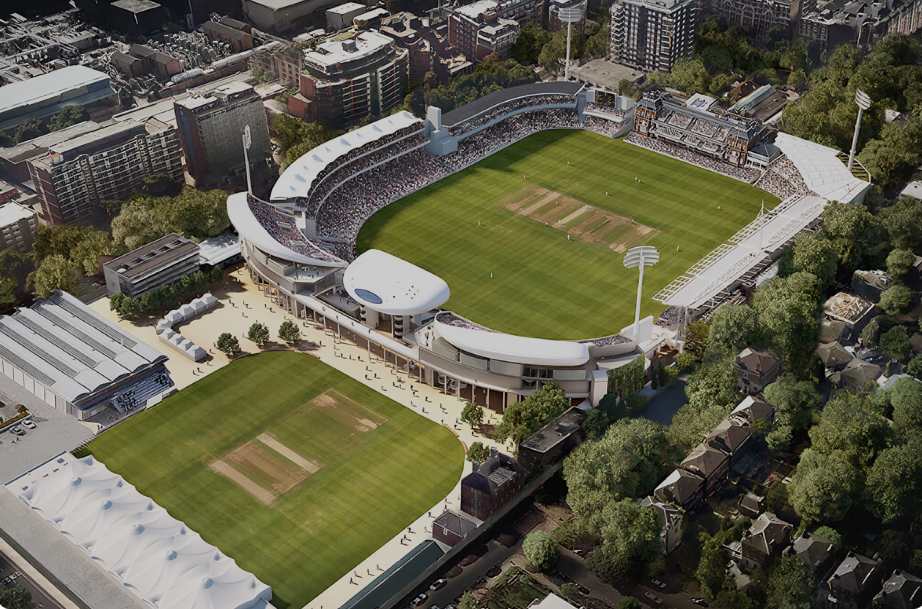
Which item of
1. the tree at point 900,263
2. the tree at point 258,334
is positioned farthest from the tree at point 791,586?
the tree at point 258,334

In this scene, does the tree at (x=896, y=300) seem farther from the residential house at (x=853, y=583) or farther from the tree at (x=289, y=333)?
the tree at (x=289, y=333)

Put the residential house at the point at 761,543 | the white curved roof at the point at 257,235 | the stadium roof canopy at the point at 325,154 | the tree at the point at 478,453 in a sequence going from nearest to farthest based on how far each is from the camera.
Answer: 1. the residential house at the point at 761,543
2. the tree at the point at 478,453
3. the white curved roof at the point at 257,235
4. the stadium roof canopy at the point at 325,154

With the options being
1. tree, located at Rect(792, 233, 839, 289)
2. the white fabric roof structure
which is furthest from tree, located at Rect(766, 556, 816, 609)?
the white fabric roof structure

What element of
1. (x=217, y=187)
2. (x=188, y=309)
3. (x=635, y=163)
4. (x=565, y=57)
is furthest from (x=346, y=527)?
(x=565, y=57)

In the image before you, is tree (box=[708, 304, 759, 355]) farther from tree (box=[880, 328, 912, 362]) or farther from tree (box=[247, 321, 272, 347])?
tree (box=[247, 321, 272, 347])

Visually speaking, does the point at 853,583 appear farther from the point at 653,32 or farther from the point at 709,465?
the point at 653,32

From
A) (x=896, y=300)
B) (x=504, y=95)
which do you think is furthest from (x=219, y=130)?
(x=896, y=300)

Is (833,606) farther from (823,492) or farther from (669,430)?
(669,430)
